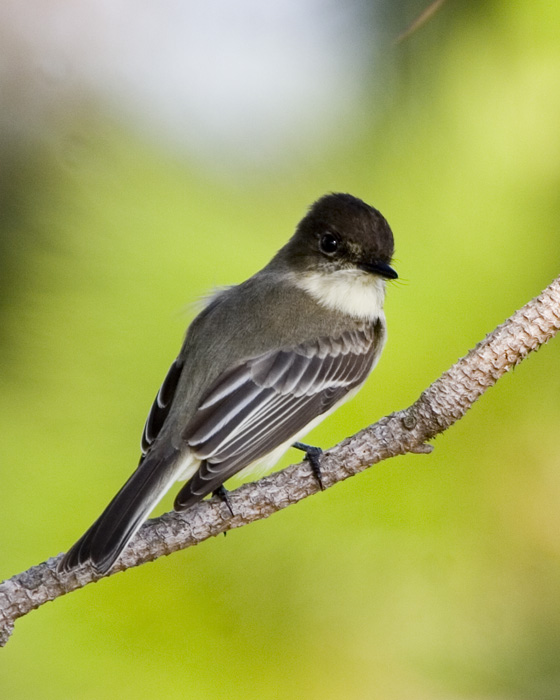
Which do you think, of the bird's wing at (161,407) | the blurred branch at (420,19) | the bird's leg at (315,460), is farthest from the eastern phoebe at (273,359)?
the blurred branch at (420,19)

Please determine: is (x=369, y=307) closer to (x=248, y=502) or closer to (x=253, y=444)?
(x=253, y=444)

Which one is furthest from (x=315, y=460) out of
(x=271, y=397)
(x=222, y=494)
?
(x=271, y=397)

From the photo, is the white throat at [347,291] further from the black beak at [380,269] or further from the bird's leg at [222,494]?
the bird's leg at [222,494]

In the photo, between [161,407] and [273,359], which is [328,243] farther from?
[161,407]

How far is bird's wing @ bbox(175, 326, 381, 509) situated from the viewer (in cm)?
141

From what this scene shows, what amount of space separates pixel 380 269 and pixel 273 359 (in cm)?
27

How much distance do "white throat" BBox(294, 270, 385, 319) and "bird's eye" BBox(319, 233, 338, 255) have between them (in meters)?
0.05

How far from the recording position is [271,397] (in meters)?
1.56

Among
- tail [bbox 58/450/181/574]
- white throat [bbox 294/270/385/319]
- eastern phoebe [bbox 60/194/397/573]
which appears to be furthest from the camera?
white throat [bbox 294/270/385/319]

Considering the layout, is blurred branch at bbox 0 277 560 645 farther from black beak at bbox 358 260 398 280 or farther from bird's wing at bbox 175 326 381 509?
black beak at bbox 358 260 398 280

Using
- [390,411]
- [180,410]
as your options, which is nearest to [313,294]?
[180,410]

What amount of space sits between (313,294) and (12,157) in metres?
0.66

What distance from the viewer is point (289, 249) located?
5.86 feet

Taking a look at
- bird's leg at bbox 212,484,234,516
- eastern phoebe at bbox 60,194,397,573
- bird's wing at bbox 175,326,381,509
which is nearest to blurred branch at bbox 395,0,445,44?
eastern phoebe at bbox 60,194,397,573
